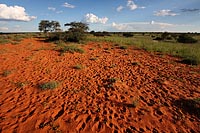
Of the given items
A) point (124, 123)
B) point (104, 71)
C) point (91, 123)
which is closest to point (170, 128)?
A: point (124, 123)

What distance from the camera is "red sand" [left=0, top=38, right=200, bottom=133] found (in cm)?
413

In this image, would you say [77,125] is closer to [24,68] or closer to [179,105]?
[179,105]

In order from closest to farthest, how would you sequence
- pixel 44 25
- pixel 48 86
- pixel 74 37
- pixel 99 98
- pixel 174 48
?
1. pixel 99 98
2. pixel 48 86
3. pixel 174 48
4. pixel 74 37
5. pixel 44 25

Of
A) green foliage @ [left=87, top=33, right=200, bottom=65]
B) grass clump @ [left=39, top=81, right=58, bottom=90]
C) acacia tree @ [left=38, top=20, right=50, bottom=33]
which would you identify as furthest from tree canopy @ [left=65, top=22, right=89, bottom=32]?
acacia tree @ [left=38, top=20, right=50, bottom=33]

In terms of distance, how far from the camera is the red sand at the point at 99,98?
4.13 meters

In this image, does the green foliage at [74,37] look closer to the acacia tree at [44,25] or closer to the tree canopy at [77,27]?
the tree canopy at [77,27]

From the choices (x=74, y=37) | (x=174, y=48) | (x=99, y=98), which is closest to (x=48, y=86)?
(x=99, y=98)

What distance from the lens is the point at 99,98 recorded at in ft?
17.8

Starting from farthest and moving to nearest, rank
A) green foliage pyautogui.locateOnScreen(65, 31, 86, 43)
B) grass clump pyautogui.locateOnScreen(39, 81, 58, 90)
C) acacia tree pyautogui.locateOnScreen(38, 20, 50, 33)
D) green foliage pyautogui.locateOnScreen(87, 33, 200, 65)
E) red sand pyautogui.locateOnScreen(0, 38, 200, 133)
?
acacia tree pyautogui.locateOnScreen(38, 20, 50, 33) < green foliage pyautogui.locateOnScreen(65, 31, 86, 43) < green foliage pyautogui.locateOnScreen(87, 33, 200, 65) < grass clump pyautogui.locateOnScreen(39, 81, 58, 90) < red sand pyautogui.locateOnScreen(0, 38, 200, 133)

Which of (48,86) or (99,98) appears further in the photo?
(48,86)

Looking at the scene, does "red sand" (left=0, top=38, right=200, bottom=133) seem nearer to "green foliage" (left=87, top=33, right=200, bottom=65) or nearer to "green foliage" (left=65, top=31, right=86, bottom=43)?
"green foliage" (left=87, top=33, right=200, bottom=65)

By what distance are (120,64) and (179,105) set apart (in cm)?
487

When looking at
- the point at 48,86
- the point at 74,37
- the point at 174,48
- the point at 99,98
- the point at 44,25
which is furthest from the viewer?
the point at 44,25

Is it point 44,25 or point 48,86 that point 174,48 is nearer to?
point 48,86
